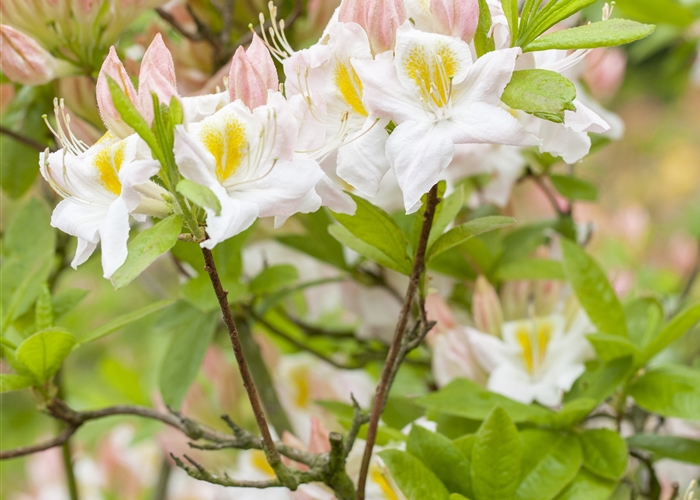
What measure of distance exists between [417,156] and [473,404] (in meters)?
0.28

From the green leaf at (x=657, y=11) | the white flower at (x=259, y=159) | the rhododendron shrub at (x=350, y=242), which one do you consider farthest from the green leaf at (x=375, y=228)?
the green leaf at (x=657, y=11)

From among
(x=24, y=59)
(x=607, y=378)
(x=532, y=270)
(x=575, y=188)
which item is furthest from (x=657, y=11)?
(x=24, y=59)

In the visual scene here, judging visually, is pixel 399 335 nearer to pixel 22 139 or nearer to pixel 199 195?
pixel 199 195

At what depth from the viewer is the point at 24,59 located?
2.10ft

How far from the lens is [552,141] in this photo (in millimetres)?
471

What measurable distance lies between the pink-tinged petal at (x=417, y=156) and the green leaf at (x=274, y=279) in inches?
12.6

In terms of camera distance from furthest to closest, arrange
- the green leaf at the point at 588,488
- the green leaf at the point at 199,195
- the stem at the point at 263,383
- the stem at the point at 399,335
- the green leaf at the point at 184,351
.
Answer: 1. the stem at the point at 263,383
2. the green leaf at the point at 184,351
3. the green leaf at the point at 588,488
4. the stem at the point at 399,335
5. the green leaf at the point at 199,195

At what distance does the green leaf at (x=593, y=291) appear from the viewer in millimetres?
666

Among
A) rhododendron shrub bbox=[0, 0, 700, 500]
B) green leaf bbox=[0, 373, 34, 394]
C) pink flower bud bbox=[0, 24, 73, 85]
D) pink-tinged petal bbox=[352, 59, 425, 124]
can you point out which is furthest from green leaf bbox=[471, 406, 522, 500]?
pink flower bud bbox=[0, 24, 73, 85]

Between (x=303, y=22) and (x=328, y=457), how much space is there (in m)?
0.51

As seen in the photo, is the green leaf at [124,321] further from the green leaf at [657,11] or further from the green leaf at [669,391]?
the green leaf at [657,11]

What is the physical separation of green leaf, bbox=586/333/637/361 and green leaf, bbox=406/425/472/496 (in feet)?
0.52

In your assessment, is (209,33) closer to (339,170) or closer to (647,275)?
(339,170)

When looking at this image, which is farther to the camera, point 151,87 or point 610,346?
point 610,346
